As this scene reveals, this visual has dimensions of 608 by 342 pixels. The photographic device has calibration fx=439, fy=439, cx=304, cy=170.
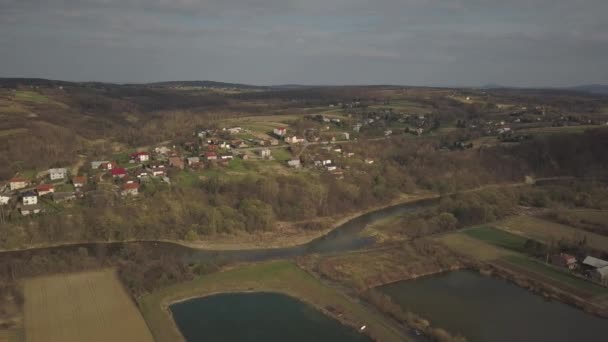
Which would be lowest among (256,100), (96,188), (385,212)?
(385,212)

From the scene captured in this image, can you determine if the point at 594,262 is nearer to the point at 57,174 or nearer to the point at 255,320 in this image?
the point at 255,320

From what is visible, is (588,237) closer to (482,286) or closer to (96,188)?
(482,286)

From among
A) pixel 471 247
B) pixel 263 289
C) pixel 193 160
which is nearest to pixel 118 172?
pixel 193 160

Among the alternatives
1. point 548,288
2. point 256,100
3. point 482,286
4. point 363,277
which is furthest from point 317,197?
point 256,100

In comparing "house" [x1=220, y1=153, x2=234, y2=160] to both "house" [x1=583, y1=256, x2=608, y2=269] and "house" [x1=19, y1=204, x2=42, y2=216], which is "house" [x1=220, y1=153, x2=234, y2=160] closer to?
"house" [x1=19, y1=204, x2=42, y2=216]

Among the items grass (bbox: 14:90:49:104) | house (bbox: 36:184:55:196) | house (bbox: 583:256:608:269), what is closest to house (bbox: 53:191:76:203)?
house (bbox: 36:184:55:196)
